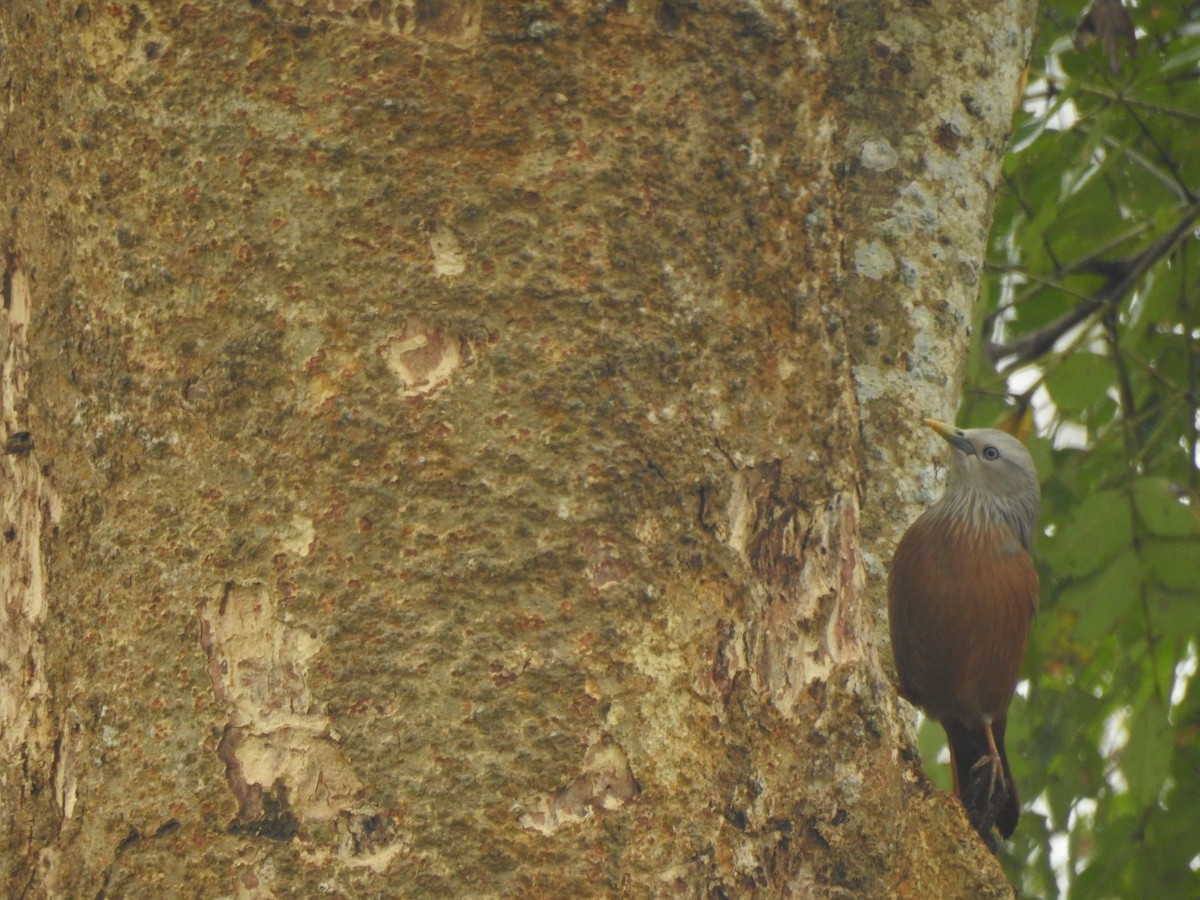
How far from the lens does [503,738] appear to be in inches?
61.4

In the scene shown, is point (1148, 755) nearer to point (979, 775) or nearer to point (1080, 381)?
point (979, 775)

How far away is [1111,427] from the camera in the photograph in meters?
3.97

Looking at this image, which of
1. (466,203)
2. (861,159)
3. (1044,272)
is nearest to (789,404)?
(466,203)

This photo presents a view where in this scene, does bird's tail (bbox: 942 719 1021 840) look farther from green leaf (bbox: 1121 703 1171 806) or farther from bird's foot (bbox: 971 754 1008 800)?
green leaf (bbox: 1121 703 1171 806)

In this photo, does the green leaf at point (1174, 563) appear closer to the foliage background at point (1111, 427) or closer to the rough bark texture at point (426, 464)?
the foliage background at point (1111, 427)

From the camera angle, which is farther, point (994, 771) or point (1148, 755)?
point (994, 771)

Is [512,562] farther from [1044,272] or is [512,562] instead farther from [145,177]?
[1044,272]

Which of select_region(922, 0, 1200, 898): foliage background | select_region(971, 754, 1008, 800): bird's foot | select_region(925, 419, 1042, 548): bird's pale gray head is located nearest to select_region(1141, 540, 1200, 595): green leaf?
select_region(922, 0, 1200, 898): foliage background

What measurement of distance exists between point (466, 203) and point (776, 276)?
40cm

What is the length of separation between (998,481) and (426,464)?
2.62m

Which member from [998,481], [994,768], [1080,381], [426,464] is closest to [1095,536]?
[1080,381]

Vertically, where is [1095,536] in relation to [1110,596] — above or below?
above

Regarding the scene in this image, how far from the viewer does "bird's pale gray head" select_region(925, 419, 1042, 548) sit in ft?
12.6

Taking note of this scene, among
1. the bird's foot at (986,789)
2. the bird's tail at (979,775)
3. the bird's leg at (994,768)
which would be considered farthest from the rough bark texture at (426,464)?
the bird's leg at (994,768)
